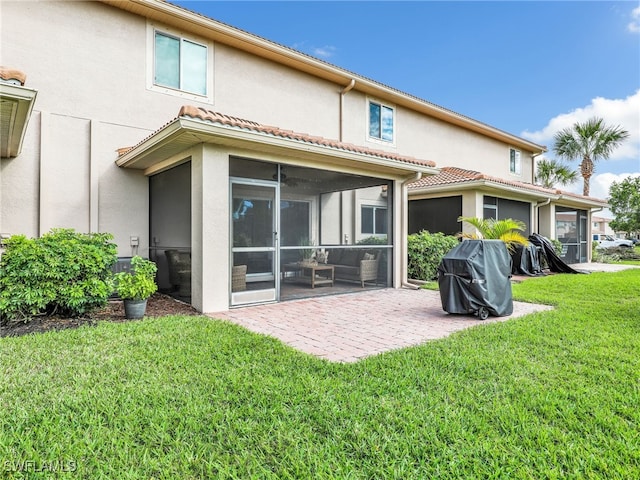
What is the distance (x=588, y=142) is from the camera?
25531 millimetres

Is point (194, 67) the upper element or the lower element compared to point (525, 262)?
upper

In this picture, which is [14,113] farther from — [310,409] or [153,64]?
[310,409]

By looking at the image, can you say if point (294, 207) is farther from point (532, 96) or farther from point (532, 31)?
point (532, 96)

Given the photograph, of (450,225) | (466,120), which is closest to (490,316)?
(450,225)

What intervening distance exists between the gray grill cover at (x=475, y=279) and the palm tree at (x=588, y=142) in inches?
959

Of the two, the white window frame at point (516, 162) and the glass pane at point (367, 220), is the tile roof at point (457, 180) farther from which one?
the white window frame at point (516, 162)

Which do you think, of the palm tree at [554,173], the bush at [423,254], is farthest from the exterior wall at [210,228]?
the palm tree at [554,173]

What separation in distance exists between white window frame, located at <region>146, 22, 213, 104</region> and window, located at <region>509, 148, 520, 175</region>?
17.2 meters

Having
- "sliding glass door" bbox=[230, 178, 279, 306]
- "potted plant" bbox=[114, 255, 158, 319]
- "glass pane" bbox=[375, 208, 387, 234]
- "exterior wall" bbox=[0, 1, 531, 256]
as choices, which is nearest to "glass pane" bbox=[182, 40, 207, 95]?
"exterior wall" bbox=[0, 1, 531, 256]

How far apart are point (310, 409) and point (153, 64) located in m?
9.11

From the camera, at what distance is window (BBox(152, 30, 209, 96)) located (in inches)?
355

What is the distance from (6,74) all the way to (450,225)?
12.9 metres

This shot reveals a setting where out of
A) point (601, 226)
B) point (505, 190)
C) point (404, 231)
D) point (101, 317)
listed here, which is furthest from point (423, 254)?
point (601, 226)

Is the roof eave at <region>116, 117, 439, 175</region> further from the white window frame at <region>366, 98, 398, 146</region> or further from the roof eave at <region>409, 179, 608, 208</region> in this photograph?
the white window frame at <region>366, 98, 398, 146</region>
